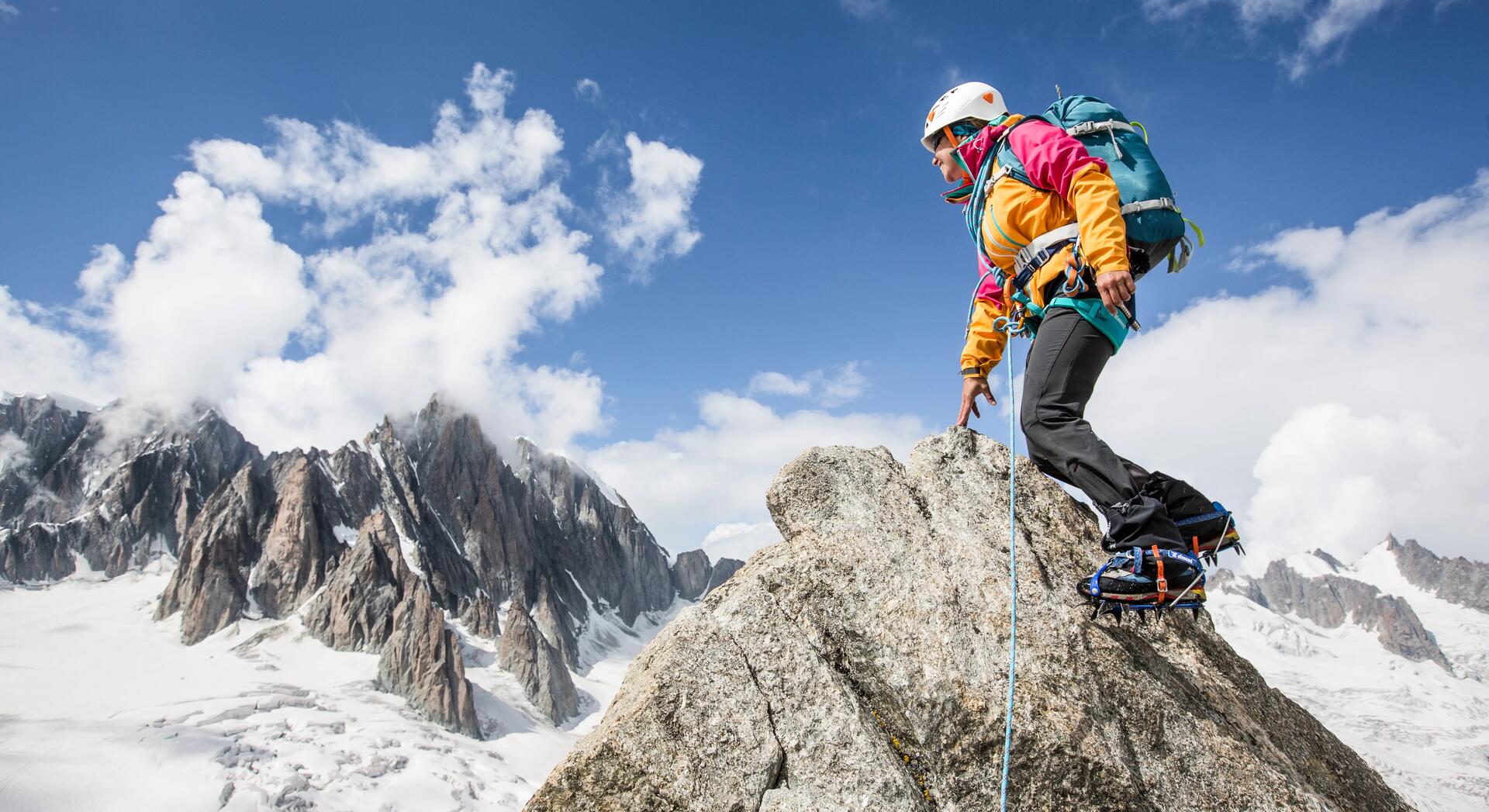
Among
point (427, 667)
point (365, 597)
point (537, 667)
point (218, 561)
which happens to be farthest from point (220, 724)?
point (537, 667)

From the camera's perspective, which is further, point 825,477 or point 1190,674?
point 825,477

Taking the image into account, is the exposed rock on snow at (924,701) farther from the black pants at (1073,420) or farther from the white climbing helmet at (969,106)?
the white climbing helmet at (969,106)

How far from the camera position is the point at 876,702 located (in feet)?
18.8

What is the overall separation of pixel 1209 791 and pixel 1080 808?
1143 mm

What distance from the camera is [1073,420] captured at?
18.3 feet

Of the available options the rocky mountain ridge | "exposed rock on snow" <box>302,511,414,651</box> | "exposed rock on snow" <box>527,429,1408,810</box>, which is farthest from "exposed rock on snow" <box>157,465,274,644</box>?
"exposed rock on snow" <box>527,429,1408,810</box>

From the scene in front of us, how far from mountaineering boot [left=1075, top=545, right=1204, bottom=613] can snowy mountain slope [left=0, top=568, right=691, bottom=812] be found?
117764 millimetres

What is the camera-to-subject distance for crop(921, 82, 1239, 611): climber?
4.94m

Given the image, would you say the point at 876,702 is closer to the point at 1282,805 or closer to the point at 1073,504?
the point at 1282,805

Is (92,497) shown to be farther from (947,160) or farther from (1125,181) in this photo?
(1125,181)

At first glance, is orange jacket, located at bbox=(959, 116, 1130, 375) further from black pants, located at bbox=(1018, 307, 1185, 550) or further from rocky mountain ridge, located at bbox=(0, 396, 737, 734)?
rocky mountain ridge, located at bbox=(0, 396, 737, 734)

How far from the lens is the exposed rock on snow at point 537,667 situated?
15838 cm

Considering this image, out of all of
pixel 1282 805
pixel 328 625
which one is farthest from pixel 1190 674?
pixel 328 625

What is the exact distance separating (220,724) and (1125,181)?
148853 millimetres
